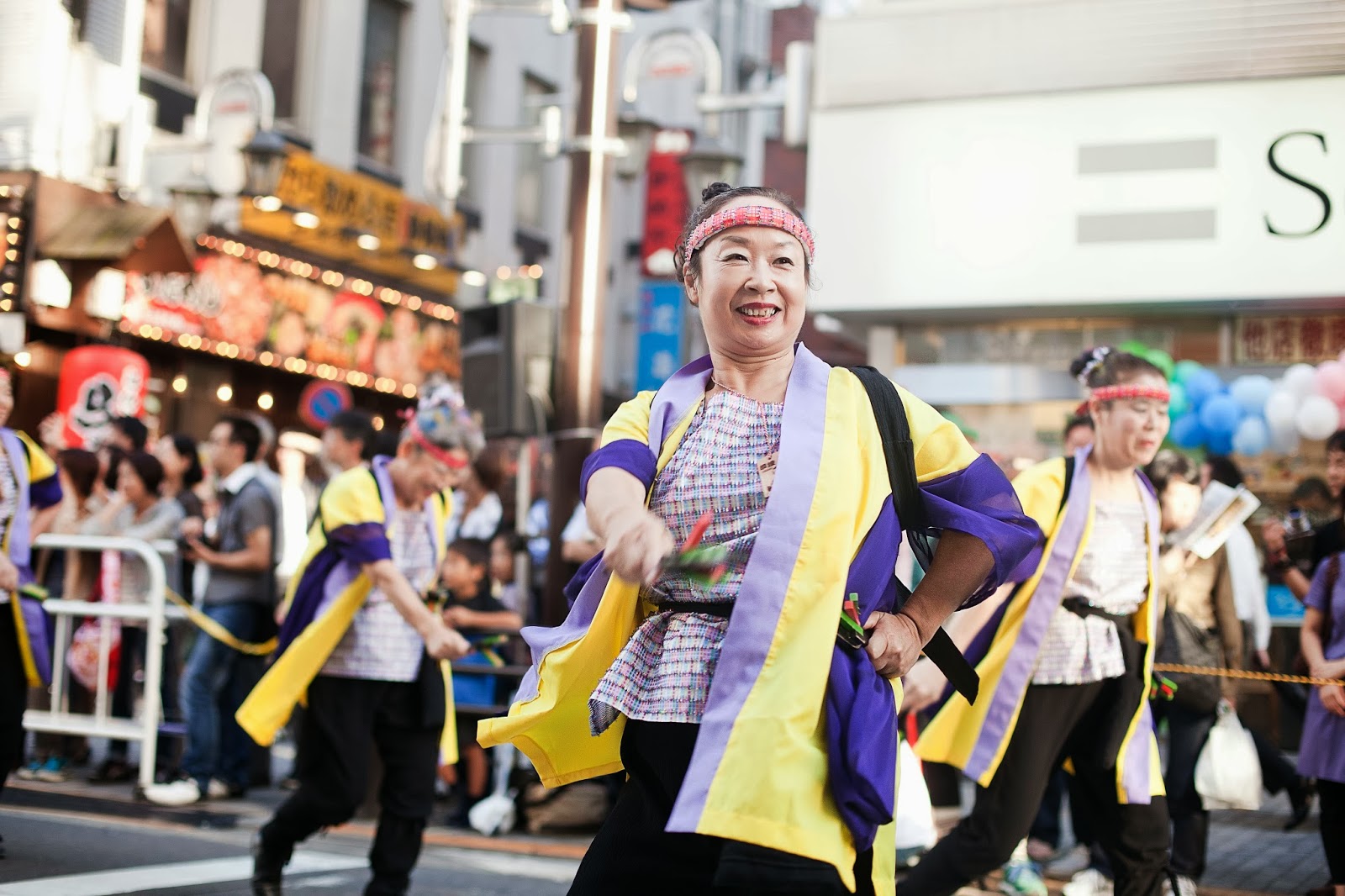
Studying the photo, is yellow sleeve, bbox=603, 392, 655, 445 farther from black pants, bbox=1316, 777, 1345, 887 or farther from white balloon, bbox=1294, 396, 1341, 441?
white balloon, bbox=1294, 396, 1341, 441

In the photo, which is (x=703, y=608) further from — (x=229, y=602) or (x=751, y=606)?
(x=229, y=602)

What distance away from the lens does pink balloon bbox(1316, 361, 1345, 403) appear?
31.9 feet

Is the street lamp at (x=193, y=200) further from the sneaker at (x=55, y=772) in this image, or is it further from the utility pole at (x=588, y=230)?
the sneaker at (x=55, y=772)

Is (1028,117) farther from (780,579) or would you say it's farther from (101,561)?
(780,579)

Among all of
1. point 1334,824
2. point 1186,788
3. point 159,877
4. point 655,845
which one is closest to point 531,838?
point 159,877

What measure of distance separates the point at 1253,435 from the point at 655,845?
8335mm

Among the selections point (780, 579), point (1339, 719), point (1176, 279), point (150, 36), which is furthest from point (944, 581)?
point (150, 36)

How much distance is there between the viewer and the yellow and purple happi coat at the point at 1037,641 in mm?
5355

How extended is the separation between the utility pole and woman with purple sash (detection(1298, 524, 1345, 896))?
4.83 metres

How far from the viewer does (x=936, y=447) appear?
3141 mm

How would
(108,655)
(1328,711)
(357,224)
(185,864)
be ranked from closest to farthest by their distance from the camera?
(1328,711) < (185,864) < (108,655) < (357,224)

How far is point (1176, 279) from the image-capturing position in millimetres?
12172

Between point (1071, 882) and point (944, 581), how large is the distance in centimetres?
459

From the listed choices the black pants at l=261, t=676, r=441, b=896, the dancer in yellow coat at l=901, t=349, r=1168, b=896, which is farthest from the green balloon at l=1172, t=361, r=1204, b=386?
the black pants at l=261, t=676, r=441, b=896
